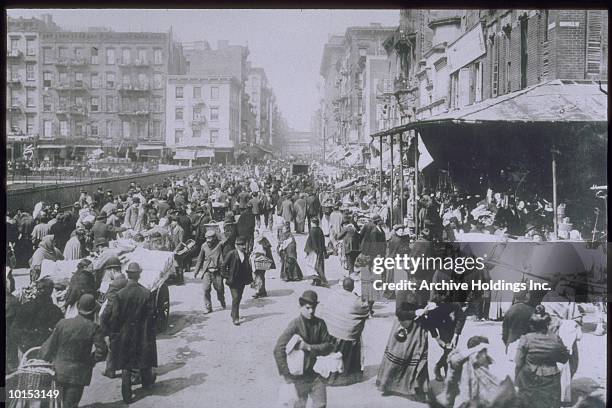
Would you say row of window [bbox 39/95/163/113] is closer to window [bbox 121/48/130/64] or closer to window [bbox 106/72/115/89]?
window [bbox 106/72/115/89]

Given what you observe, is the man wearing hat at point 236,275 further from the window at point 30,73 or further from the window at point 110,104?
the window at point 30,73

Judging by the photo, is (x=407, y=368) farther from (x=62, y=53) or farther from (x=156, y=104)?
(x=62, y=53)

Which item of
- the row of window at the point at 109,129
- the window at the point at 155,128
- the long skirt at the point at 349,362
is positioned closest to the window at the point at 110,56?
the row of window at the point at 109,129

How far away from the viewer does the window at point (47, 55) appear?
29.5 feet

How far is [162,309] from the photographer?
755 cm

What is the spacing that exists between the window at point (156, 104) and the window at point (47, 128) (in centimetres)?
178

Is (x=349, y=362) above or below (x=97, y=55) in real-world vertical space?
below

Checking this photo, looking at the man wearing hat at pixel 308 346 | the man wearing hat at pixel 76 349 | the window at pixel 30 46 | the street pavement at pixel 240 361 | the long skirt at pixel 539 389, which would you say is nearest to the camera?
the man wearing hat at pixel 308 346

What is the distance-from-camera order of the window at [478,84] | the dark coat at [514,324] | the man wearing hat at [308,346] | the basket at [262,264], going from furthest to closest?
the window at [478,84], the basket at [262,264], the dark coat at [514,324], the man wearing hat at [308,346]

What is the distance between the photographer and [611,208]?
801 centimetres

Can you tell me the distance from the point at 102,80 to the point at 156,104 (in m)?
1.03

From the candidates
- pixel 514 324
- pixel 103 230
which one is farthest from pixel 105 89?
pixel 514 324

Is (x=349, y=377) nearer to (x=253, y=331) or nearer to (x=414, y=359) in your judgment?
(x=414, y=359)

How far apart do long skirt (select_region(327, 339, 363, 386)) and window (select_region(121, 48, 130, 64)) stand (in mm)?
5992
